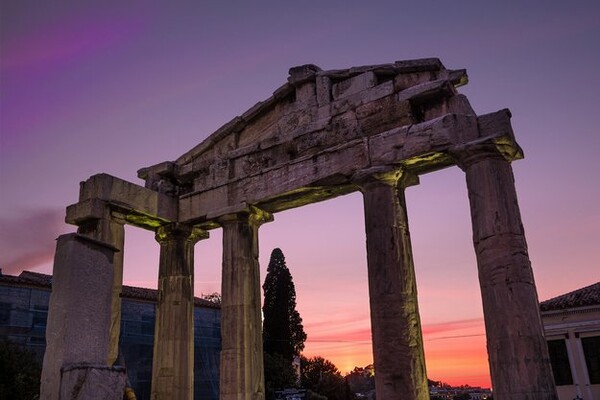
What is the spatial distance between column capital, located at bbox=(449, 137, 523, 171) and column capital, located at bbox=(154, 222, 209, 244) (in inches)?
299

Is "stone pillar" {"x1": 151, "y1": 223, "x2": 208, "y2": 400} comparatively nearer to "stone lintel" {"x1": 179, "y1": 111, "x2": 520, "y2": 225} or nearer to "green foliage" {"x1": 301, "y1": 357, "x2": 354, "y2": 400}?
"stone lintel" {"x1": 179, "y1": 111, "x2": 520, "y2": 225}

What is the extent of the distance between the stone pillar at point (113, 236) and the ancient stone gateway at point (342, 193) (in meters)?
0.04

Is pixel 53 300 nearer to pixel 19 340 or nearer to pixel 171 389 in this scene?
pixel 171 389

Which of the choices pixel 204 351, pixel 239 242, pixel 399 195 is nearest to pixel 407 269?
pixel 399 195

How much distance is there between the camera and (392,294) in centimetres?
1018

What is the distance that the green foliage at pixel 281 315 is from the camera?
3609 cm

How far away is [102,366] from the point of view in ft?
21.1

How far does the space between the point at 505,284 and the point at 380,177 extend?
3324 mm

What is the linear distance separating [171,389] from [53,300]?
23.3 ft

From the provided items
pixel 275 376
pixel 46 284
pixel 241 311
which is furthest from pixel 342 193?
pixel 275 376

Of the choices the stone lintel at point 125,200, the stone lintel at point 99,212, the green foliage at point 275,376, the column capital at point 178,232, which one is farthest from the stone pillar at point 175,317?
the green foliage at point 275,376

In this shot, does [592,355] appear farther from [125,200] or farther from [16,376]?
[16,376]

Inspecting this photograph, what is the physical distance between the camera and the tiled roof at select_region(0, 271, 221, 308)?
78.3ft

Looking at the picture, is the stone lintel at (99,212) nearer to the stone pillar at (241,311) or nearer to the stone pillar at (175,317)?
the stone pillar at (175,317)
